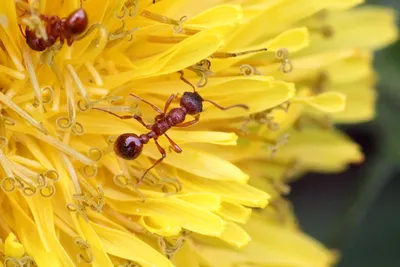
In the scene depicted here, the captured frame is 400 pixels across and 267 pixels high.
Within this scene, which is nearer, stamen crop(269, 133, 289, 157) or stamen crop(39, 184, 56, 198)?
stamen crop(39, 184, 56, 198)

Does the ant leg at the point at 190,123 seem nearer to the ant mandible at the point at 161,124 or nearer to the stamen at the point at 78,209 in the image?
the ant mandible at the point at 161,124

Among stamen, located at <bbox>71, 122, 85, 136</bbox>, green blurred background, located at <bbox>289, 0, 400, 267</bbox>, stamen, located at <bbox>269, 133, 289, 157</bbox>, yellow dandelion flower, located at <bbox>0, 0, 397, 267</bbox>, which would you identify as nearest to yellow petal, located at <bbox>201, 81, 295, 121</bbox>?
yellow dandelion flower, located at <bbox>0, 0, 397, 267</bbox>

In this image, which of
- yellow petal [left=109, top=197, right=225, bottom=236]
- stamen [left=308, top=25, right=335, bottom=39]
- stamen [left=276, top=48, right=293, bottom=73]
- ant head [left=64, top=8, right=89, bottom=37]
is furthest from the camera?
stamen [left=308, top=25, right=335, bottom=39]

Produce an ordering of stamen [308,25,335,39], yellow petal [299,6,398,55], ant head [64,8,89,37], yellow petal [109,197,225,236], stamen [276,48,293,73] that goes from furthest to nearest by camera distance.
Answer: yellow petal [299,6,398,55], stamen [308,25,335,39], stamen [276,48,293,73], yellow petal [109,197,225,236], ant head [64,8,89,37]

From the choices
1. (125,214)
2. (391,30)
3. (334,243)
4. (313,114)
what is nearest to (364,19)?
(391,30)

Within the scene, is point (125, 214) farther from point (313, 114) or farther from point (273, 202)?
point (313, 114)

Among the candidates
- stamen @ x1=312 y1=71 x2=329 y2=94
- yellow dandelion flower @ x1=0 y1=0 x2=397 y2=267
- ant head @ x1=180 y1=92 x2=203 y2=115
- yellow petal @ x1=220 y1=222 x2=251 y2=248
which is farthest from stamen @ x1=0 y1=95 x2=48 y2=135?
stamen @ x1=312 y1=71 x2=329 y2=94

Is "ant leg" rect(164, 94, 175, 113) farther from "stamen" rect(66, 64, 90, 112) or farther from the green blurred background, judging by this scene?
the green blurred background

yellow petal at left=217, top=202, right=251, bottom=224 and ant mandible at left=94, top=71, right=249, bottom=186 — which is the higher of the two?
ant mandible at left=94, top=71, right=249, bottom=186

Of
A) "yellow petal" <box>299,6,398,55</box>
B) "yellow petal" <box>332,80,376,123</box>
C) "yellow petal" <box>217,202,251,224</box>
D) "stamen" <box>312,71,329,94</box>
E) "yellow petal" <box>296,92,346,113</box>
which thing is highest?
"yellow petal" <box>299,6,398,55</box>
